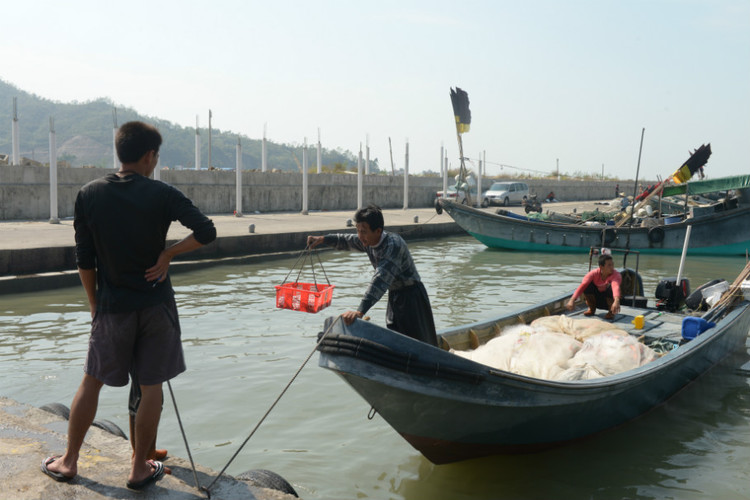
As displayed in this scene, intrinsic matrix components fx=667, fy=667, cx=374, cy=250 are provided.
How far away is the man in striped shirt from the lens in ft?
14.8

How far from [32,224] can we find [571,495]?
666 inches

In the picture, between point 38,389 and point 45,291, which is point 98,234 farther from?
point 45,291

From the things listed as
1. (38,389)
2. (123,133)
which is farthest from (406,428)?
(38,389)

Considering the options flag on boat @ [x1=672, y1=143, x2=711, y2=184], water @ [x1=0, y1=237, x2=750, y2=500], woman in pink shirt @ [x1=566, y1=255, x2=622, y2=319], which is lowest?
water @ [x1=0, y1=237, x2=750, y2=500]

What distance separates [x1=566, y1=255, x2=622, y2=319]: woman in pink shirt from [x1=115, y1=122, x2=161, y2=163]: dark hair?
6.01 metres

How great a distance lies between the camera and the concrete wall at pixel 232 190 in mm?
19797

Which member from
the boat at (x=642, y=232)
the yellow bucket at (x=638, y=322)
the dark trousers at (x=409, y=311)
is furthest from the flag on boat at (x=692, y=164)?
the dark trousers at (x=409, y=311)

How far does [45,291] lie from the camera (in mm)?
11867

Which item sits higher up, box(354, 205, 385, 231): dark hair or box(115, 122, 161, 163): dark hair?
box(115, 122, 161, 163): dark hair

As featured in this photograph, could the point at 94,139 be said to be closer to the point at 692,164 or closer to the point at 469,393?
the point at 692,164

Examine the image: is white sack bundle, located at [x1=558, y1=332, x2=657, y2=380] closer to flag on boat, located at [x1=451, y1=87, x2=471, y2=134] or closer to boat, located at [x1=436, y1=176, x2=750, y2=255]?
boat, located at [x1=436, y1=176, x2=750, y2=255]

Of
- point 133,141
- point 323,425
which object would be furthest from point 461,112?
point 133,141

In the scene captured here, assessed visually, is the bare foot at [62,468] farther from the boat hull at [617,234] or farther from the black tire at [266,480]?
the boat hull at [617,234]

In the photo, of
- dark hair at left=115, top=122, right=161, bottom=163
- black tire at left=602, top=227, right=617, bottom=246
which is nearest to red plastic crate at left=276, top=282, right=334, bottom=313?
dark hair at left=115, top=122, right=161, bottom=163
